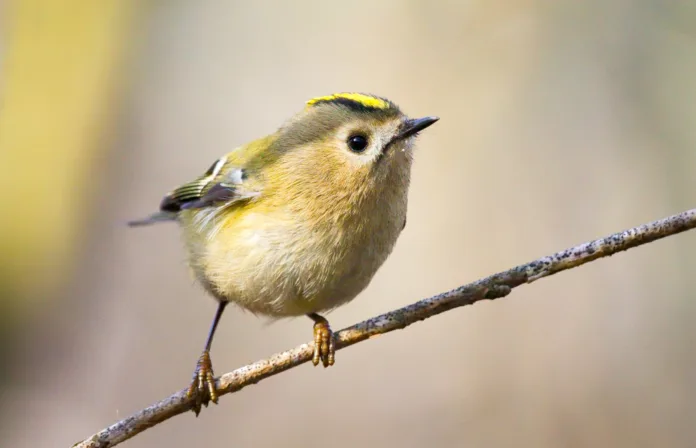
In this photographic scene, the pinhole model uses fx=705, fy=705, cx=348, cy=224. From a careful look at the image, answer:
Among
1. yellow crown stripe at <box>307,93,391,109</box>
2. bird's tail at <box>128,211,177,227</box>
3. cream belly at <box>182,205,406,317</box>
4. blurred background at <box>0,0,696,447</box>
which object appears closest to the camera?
cream belly at <box>182,205,406,317</box>

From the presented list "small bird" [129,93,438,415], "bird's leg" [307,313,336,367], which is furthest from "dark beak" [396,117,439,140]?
"bird's leg" [307,313,336,367]

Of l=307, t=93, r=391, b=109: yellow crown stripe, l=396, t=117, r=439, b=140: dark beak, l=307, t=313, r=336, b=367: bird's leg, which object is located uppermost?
l=307, t=93, r=391, b=109: yellow crown stripe

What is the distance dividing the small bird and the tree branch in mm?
199

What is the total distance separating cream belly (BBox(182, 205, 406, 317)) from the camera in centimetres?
166

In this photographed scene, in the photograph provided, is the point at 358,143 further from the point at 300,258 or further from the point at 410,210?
the point at 410,210

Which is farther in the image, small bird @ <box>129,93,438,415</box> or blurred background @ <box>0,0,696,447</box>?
blurred background @ <box>0,0,696,447</box>

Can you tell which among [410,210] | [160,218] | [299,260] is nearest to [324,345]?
[299,260]

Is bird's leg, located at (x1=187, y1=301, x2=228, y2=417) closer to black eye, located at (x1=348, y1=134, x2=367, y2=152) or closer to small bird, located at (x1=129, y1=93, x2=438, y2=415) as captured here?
small bird, located at (x1=129, y1=93, x2=438, y2=415)

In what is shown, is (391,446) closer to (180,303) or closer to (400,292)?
(400,292)

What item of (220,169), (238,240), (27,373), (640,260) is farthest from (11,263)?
(640,260)

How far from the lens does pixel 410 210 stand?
2.93 metres

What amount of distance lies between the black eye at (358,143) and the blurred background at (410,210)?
1177 mm

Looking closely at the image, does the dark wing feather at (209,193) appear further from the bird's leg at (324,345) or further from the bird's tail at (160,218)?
the bird's leg at (324,345)

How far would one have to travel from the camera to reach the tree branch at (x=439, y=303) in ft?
4.12
